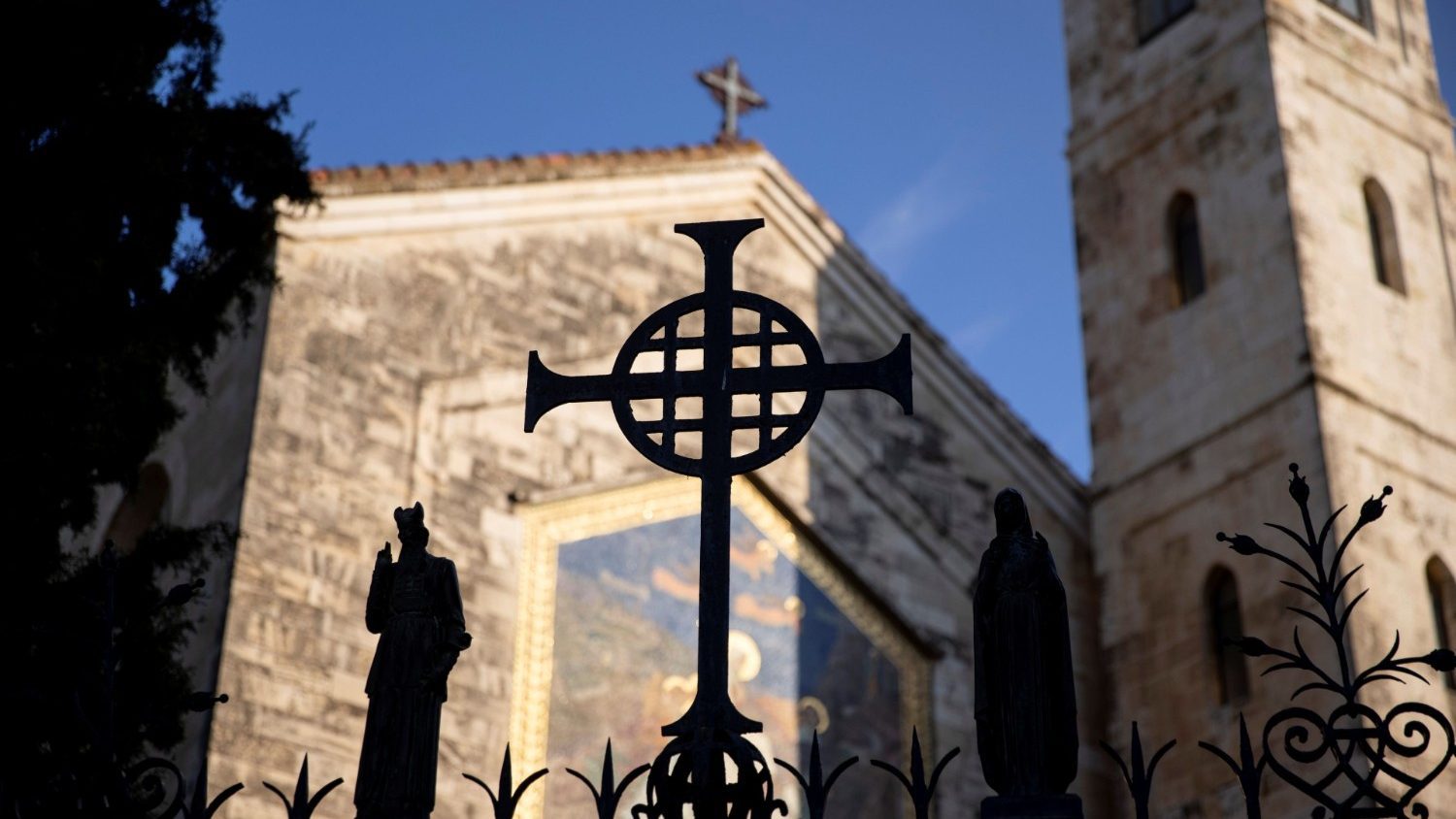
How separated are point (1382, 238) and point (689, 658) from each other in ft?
21.1

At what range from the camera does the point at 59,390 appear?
9.40 meters

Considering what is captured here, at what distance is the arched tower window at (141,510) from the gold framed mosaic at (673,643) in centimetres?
236

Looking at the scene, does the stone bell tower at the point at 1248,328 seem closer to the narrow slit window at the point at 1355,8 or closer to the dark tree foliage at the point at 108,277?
the narrow slit window at the point at 1355,8

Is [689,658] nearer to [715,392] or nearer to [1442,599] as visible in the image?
[1442,599]

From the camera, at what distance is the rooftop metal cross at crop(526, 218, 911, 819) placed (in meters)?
6.45

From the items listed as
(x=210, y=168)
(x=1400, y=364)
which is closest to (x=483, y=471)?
(x=210, y=168)

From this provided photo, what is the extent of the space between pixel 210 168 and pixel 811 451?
222 inches

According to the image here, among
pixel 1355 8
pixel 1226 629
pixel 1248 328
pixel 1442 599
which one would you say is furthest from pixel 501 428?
pixel 1355 8

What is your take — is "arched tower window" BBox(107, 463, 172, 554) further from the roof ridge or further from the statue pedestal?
the statue pedestal

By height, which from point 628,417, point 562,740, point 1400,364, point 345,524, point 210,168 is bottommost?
point 628,417

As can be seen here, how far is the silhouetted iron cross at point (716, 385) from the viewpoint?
6.74 metres

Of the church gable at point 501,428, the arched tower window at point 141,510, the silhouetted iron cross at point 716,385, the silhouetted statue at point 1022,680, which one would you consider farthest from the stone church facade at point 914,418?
the silhouetted statue at point 1022,680

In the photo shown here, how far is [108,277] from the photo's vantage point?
10.1 meters

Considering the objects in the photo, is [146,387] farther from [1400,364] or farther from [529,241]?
[1400,364]
